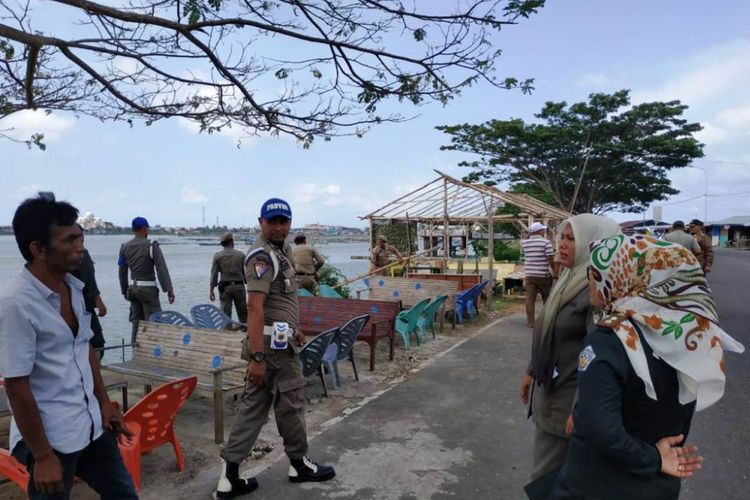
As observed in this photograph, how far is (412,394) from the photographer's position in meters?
5.64

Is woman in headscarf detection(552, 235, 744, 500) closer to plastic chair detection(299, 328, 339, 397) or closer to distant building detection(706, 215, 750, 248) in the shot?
plastic chair detection(299, 328, 339, 397)

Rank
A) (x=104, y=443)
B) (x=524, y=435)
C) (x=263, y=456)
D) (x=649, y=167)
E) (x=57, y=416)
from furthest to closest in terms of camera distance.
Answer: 1. (x=649, y=167)
2. (x=524, y=435)
3. (x=263, y=456)
4. (x=104, y=443)
5. (x=57, y=416)

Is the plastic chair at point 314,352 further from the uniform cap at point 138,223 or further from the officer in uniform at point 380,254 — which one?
the officer in uniform at point 380,254

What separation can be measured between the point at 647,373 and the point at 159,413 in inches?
118

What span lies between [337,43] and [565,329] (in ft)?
10.9

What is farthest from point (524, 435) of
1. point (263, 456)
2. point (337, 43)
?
point (337, 43)

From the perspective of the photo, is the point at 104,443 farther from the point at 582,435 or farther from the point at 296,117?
the point at 296,117

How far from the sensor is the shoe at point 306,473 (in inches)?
143

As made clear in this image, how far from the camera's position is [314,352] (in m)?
5.12

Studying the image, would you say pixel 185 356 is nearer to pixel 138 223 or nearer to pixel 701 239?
pixel 138 223

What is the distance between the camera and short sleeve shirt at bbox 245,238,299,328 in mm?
3352

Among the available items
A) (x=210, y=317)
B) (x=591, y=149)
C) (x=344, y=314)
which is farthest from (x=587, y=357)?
(x=591, y=149)

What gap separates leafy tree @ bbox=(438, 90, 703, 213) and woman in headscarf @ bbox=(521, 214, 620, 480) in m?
24.2

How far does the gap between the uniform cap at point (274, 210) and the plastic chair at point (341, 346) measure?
7.62 feet
